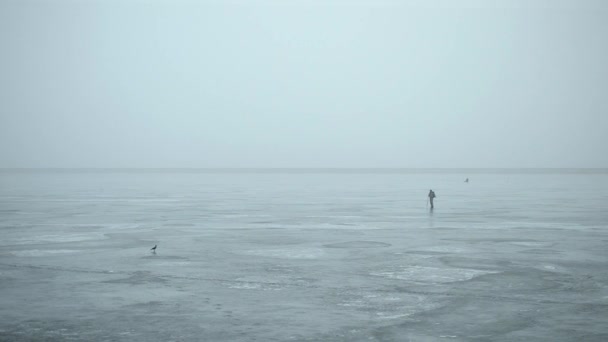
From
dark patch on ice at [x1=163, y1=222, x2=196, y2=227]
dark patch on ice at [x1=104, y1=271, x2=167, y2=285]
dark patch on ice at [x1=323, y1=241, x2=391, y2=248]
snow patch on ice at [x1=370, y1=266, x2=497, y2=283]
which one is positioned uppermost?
snow patch on ice at [x1=370, y1=266, x2=497, y2=283]

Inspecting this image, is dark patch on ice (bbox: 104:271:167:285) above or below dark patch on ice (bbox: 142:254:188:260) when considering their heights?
above

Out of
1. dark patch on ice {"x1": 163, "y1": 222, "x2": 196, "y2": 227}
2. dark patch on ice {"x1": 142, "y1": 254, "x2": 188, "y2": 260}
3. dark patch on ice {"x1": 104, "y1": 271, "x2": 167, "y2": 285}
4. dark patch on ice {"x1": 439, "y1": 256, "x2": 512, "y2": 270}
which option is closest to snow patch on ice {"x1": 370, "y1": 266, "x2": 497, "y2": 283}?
dark patch on ice {"x1": 439, "y1": 256, "x2": 512, "y2": 270}

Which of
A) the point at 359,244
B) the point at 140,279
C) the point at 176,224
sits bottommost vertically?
the point at 176,224

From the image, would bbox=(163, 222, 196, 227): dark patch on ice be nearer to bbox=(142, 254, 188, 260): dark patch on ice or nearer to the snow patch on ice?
bbox=(142, 254, 188, 260): dark patch on ice

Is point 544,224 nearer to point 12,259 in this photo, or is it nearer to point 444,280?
point 444,280

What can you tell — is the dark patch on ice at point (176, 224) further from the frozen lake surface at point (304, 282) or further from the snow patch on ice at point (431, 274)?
Result: the snow patch on ice at point (431, 274)

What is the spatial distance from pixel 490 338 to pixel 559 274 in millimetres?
6398

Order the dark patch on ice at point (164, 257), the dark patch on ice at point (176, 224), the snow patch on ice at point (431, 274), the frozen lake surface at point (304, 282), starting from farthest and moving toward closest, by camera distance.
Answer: the dark patch on ice at point (176, 224), the dark patch on ice at point (164, 257), the snow patch on ice at point (431, 274), the frozen lake surface at point (304, 282)

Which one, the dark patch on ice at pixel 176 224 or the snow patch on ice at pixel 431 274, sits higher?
the snow patch on ice at pixel 431 274

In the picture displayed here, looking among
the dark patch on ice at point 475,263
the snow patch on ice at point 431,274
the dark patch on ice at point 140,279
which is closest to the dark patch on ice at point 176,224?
the dark patch on ice at point 140,279

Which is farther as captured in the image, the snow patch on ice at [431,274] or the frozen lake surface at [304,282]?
the snow patch on ice at [431,274]

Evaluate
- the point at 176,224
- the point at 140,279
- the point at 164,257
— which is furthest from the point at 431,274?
the point at 176,224

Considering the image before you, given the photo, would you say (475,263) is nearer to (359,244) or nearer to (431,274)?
(431,274)

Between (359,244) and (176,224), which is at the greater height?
(359,244)
